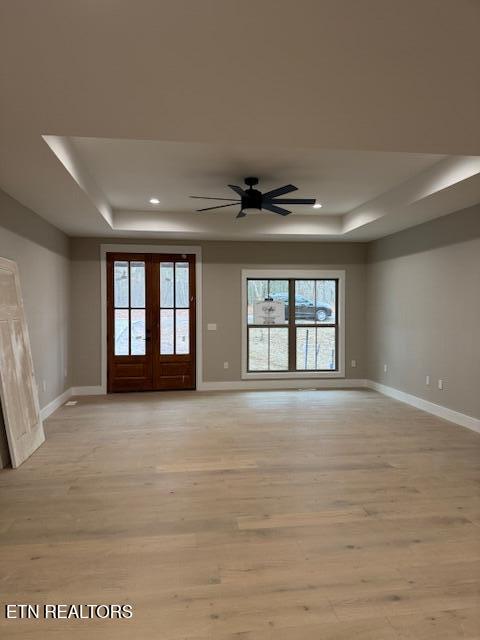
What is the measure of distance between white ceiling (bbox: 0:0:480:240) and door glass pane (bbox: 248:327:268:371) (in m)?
3.82

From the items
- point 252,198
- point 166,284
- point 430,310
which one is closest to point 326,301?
point 430,310

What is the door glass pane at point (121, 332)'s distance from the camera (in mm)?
7223

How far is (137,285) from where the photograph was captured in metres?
7.24

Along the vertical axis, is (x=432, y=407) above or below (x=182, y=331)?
below

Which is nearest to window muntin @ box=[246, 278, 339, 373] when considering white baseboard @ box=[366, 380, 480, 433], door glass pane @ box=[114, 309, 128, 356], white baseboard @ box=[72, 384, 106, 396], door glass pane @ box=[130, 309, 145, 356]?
white baseboard @ box=[366, 380, 480, 433]

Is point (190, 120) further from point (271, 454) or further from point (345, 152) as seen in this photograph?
point (271, 454)

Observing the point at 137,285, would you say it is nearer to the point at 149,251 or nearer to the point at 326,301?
the point at 149,251

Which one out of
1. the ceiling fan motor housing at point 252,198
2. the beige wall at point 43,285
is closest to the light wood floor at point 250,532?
the beige wall at point 43,285

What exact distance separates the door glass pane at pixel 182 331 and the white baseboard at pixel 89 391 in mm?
1418

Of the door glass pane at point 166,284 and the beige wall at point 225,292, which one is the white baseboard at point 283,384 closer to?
the beige wall at point 225,292

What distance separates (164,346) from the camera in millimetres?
7340

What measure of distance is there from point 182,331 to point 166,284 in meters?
0.86

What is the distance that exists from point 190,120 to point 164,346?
506cm

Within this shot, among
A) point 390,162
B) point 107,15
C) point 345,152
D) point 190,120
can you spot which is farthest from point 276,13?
point 390,162
